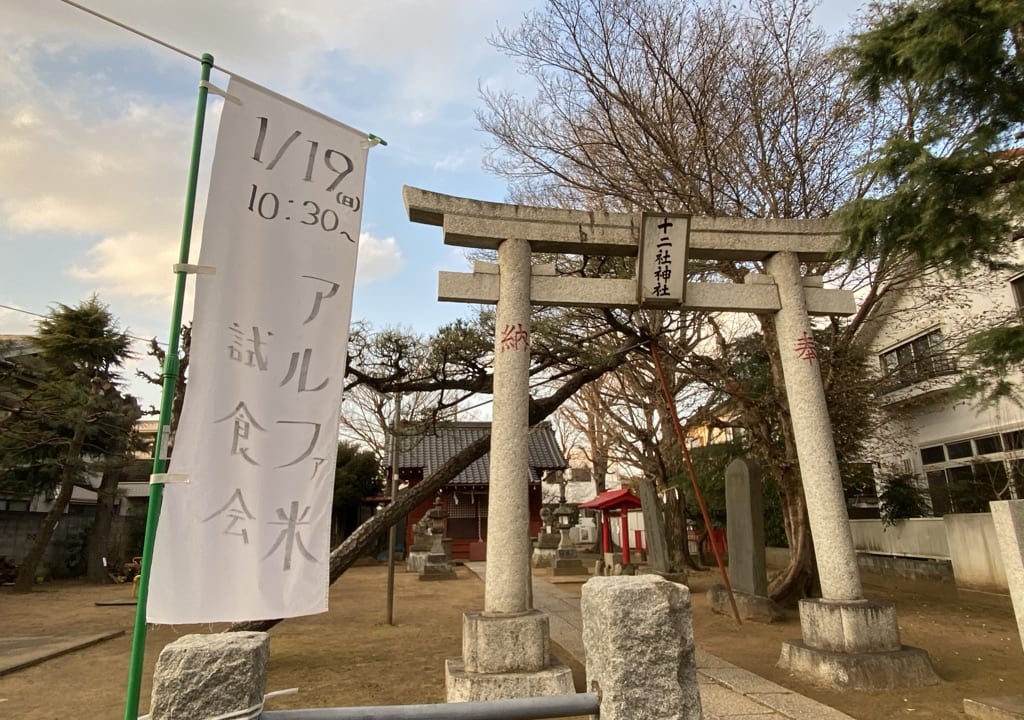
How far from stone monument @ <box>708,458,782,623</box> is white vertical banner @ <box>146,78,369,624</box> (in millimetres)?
8033

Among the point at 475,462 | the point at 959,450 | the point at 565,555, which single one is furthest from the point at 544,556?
the point at 959,450

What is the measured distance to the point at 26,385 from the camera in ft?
54.2

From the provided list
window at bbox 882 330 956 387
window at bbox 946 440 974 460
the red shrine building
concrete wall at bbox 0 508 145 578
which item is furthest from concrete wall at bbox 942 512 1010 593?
concrete wall at bbox 0 508 145 578

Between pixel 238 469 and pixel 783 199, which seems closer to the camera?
pixel 238 469

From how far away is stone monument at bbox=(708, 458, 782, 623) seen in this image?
351 inches

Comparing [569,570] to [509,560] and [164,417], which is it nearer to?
[509,560]

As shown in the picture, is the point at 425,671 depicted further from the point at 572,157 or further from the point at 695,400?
the point at 695,400

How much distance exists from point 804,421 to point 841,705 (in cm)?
264

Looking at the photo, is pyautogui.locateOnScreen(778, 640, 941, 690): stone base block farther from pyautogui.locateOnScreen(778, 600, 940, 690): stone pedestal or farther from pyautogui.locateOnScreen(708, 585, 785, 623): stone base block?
pyautogui.locateOnScreen(708, 585, 785, 623): stone base block

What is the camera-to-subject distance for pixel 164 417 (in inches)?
95.7

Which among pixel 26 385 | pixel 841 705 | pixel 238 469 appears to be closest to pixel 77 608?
pixel 26 385

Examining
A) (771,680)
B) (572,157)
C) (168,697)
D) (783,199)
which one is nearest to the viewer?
(168,697)

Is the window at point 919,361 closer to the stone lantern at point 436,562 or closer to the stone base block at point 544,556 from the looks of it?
the stone base block at point 544,556

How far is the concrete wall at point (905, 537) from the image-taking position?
37.4 ft
